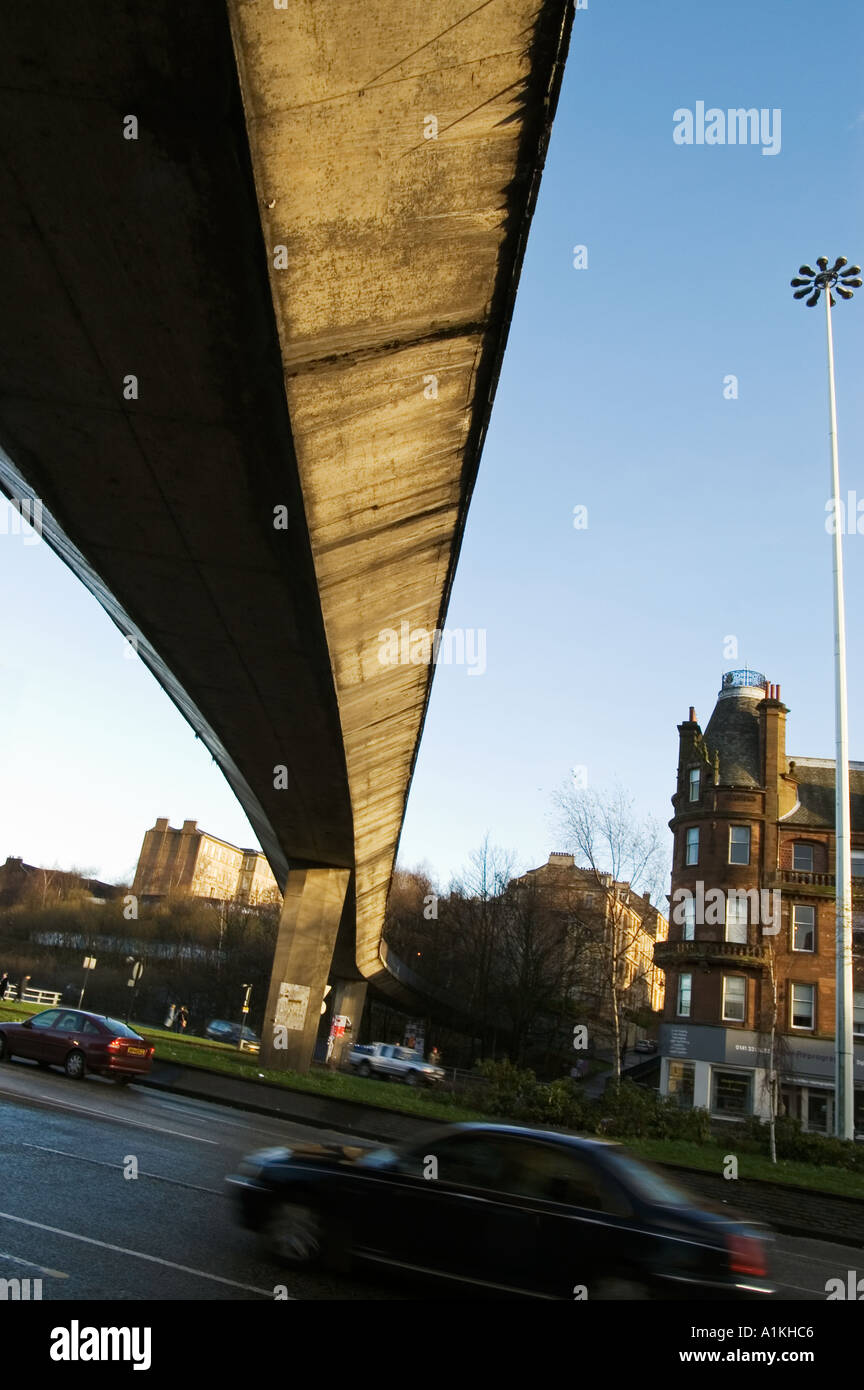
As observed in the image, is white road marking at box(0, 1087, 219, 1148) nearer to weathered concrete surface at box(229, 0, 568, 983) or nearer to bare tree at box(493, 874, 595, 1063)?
weathered concrete surface at box(229, 0, 568, 983)

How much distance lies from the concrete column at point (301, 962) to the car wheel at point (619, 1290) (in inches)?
825

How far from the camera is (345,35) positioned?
4.73 m

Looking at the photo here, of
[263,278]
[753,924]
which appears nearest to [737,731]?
[753,924]

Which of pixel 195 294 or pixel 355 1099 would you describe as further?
pixel 355 1099

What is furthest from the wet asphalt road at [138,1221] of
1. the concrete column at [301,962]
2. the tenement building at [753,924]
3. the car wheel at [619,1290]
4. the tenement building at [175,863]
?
the tenement building at [175,863]

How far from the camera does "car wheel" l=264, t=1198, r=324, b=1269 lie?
21.5ft

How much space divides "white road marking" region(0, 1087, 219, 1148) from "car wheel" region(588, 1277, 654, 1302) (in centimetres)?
798

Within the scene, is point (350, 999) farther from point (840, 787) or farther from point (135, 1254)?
point (135, 1254)

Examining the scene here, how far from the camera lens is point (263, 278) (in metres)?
5.68

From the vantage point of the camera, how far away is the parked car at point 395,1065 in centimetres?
A: 3897

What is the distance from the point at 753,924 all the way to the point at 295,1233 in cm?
3773
